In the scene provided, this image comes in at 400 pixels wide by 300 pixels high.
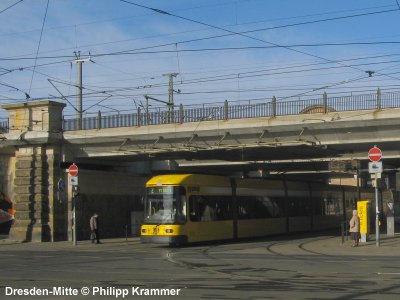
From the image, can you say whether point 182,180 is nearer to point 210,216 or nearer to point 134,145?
point 210,216

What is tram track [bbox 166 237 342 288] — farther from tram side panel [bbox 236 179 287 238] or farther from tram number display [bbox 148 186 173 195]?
tram side panel [bbox 236 179 287 238]

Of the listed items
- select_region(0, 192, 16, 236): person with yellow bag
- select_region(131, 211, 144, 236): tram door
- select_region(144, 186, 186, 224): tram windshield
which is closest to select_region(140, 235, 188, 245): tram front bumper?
select_region(144, 186, 186, 224): tram windshield

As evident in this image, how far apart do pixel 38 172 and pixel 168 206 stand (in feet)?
33.5

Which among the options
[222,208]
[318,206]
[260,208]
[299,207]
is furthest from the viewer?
[318,206]

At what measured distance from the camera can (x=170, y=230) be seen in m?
26.6

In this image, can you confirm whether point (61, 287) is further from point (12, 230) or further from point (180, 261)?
point (12, 230)

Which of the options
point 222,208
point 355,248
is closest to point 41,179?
point 222,208

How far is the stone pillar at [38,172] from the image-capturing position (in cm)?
3369

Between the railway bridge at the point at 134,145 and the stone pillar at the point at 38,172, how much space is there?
55 millimetres

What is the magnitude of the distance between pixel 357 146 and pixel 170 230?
10751 millimetres

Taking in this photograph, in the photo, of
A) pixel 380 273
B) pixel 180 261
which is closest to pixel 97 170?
pixel 180 261

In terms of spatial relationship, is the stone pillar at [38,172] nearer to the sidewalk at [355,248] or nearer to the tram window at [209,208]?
the tram window at [209,208]

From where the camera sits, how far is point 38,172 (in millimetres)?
33969

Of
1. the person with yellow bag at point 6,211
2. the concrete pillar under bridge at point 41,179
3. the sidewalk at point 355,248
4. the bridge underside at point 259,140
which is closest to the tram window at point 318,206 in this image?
the bridge underside at point 259,140
